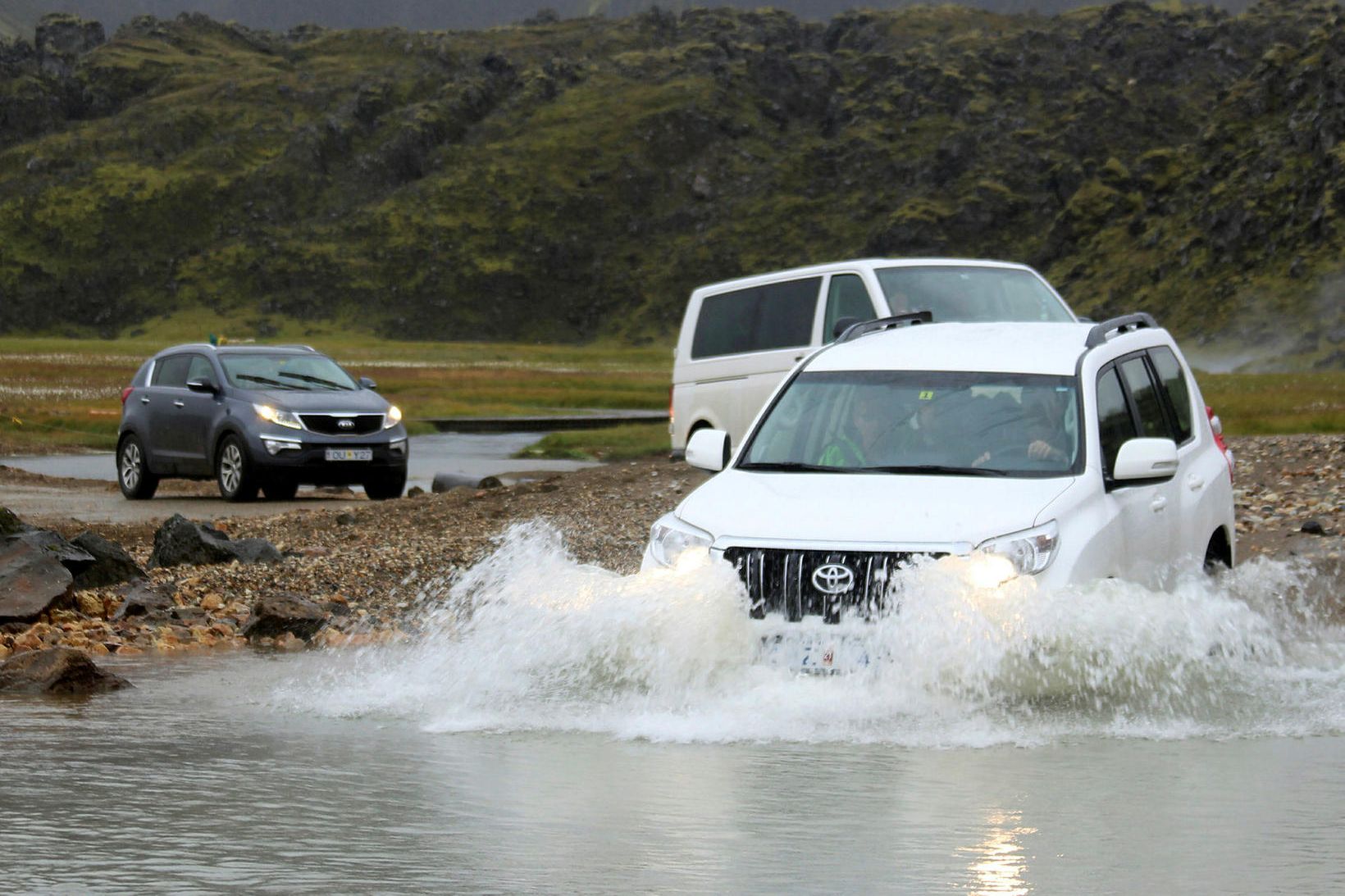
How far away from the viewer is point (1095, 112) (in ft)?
611

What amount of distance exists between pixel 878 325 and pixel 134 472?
578 inches

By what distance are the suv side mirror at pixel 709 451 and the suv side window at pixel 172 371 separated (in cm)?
1527

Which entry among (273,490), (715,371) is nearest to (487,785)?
(715,371)

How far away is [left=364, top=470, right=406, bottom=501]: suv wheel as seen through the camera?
870 inches

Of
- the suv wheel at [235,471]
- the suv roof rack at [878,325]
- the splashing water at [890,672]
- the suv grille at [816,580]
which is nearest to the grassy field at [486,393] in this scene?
the suv wheel at [235,471]

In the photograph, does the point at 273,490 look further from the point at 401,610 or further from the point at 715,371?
the point at 401,610

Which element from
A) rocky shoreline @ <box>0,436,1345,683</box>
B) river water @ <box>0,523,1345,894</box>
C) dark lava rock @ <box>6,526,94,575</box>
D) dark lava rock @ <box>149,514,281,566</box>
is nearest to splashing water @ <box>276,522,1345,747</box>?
river water @ <box>0,523,1345,894</box>

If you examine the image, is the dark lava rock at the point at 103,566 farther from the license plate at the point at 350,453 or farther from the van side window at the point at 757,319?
the license plate at the point at 350,453

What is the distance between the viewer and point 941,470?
8.22 metres

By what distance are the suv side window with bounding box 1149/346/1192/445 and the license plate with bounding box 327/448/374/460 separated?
13.2 meters

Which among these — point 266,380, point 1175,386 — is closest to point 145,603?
point 1175,386

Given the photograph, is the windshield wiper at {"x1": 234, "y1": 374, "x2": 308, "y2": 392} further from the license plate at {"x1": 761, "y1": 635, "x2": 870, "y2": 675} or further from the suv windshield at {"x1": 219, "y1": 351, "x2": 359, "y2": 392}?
the license plate at {"x1": 761, "y1": 635, "x2": 870, "y2": 675}

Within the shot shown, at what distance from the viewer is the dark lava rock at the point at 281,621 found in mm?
11344

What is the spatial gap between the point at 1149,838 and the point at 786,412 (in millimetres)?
3648
